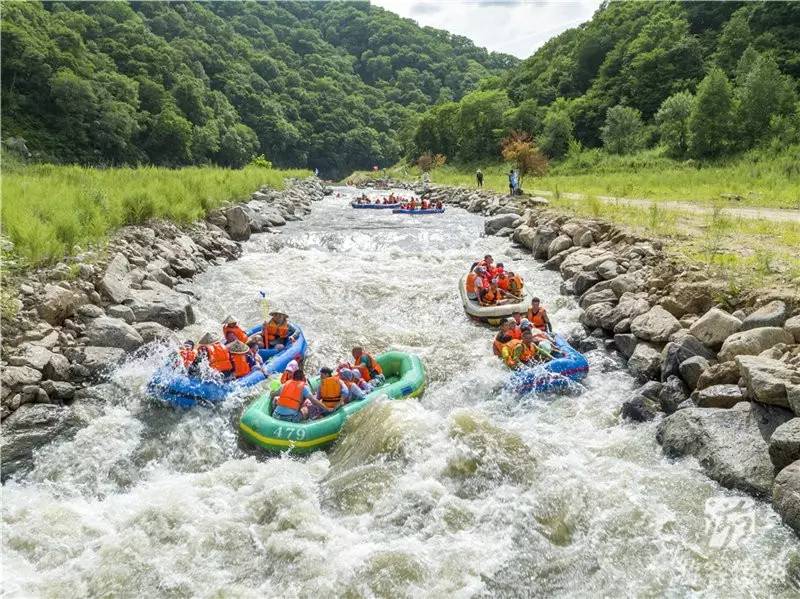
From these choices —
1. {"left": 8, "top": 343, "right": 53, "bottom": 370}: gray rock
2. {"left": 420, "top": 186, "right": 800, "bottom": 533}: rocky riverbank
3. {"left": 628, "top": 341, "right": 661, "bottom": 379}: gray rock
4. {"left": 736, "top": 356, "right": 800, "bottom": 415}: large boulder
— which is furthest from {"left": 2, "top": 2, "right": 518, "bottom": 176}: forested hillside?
{"left": 736, "top": 356, "right": 800, "bottom": 415}: large boulder

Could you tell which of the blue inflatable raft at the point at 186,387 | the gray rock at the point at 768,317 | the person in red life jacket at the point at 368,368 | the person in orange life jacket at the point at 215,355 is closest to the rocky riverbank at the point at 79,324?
the blue inflatable raft at the point at 186,387

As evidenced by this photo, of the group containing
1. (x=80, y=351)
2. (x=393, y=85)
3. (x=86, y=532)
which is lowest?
(x=86, y=532)

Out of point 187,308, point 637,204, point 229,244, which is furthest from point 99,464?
point 637,204

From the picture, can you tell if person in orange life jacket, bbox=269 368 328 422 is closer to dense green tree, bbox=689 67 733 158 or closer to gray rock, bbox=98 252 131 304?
gray rock, bbox=98 252 131 304

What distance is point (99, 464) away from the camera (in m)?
6.45

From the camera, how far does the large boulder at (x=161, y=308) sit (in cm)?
1009

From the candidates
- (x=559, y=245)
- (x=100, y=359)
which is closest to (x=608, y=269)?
(x=559, y=245)

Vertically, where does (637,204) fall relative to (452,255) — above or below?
above

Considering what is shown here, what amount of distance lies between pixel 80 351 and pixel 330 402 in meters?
3.92

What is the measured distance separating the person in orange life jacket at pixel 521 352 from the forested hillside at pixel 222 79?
42.1 m

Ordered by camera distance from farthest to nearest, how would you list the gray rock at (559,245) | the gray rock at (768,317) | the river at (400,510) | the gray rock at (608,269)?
the gray rock at (559,245), the gray rock at (608,269), the gray rock at (768,317), the river at (400,510)

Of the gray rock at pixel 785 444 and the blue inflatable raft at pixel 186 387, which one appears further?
the blue inflatable raft at pixel 186 387

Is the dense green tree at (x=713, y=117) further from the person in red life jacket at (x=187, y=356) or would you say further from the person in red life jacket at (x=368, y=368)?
the person in red life jacket at (x=187, y=356)

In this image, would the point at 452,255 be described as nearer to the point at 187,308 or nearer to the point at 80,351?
the point at 187,308
